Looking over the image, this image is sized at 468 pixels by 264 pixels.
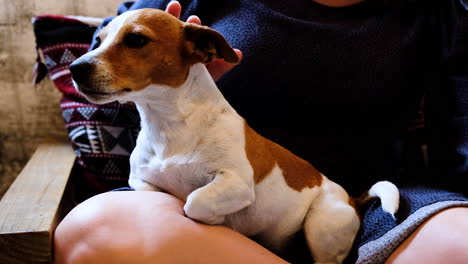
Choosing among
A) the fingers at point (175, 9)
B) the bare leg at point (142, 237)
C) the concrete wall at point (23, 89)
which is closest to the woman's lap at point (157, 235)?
the bare leg at point (142, 237)

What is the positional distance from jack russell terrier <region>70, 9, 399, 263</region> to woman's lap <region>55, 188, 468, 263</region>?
48 millimetres

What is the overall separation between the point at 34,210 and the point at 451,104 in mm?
1003

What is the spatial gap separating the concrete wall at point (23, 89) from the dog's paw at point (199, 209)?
940 mm

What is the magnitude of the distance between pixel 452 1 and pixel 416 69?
184 mm

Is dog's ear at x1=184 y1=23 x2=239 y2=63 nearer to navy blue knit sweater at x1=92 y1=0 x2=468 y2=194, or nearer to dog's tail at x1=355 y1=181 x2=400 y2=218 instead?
navy blue knit sweater at x1=92 y1=0 x2=468 y2=194

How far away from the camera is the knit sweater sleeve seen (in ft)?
3.40

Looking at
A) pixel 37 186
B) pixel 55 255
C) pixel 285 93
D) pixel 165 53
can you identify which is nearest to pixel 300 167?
pixel 285 93

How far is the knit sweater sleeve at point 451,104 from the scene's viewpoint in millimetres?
1036

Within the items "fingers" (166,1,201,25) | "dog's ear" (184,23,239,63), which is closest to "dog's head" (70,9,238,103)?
"dog's ear" (184,23,239,63)

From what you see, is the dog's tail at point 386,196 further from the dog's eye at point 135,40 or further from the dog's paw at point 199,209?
the dog's eye at point 135,40

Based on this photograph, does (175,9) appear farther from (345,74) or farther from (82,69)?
(345,74)

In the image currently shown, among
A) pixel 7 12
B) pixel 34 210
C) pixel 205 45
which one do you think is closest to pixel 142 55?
pixel 205 45

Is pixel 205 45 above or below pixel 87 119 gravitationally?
above

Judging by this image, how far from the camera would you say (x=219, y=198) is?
2.66 ft
